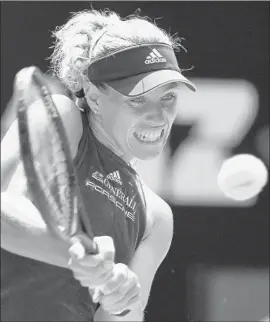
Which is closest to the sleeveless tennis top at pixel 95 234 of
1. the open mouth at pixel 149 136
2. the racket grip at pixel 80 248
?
the open mouth at pixel 149 136

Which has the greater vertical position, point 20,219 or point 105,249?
point 20,219

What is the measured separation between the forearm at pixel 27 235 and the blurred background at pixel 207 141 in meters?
2.46

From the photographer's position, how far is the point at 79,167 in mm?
2844

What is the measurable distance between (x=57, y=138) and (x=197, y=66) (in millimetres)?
2655

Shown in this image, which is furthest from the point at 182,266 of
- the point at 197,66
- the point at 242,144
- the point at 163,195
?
the point at 197,66

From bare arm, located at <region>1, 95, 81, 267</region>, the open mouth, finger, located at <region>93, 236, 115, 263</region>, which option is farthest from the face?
finger, located at <region>93, 236, 115, 263</region>

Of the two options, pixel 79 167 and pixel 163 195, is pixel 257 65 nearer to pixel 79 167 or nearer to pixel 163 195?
pixel 163 195

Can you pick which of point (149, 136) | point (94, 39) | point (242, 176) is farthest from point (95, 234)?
point (242, 176)

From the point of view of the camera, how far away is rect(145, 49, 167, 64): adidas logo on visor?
288 cm

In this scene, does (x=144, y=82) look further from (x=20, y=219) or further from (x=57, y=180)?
(x=20, y=219)

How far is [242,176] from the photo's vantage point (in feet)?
16.2

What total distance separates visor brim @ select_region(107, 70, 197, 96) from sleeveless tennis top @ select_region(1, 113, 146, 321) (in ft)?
0.53

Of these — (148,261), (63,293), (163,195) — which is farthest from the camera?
(163,195)

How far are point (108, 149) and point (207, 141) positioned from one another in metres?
2.18
